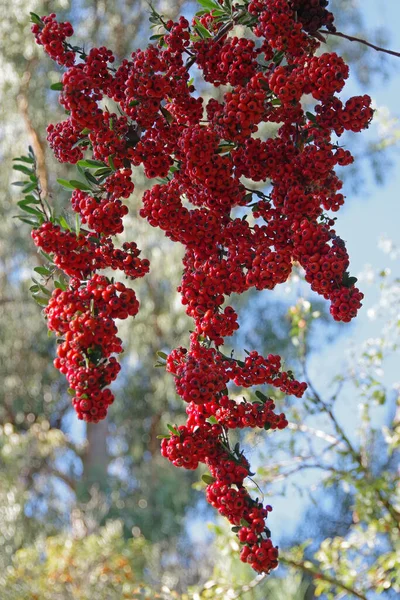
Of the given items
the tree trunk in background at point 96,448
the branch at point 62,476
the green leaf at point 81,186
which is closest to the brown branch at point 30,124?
the tree trunk in background at point 96,448

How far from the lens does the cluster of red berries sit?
3.10ft

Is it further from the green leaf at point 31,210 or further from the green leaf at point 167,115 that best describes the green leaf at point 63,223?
the green leaf at point 167,115

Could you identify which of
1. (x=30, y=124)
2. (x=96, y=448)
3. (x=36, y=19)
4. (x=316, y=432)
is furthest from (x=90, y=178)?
(x=96, y=448)

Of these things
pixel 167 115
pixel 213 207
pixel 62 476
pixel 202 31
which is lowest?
pixel 213 207

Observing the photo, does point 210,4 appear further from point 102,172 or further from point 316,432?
point 316,432

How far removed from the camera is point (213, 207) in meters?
1.04

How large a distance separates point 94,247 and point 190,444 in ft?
0.92

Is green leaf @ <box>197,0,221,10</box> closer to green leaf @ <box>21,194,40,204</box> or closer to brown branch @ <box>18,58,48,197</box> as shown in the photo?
green leaf @ <box>21,194,40,204</box>

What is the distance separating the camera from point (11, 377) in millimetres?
6918

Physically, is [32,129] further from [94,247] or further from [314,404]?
[94,247]

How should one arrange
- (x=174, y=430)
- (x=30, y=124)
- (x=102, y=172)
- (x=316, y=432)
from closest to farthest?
(x=174, y=430), (x=102, y=172), (x=316, y=432), (x=30, y=124)

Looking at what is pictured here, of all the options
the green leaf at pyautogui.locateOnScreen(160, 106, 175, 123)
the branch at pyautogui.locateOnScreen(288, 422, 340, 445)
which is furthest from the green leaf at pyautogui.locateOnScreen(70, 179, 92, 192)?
the branch at pyautogui.locateOnScreen(288, 422, 340, 445)

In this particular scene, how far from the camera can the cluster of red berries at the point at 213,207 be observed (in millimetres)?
946

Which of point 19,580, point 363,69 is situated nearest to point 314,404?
point 19,580
